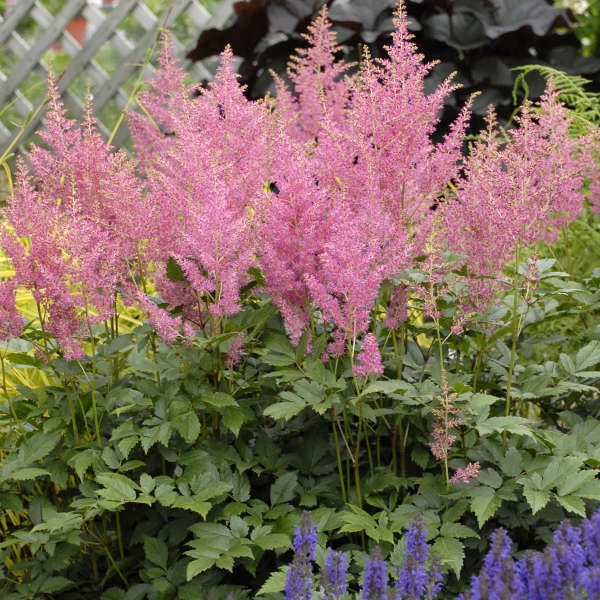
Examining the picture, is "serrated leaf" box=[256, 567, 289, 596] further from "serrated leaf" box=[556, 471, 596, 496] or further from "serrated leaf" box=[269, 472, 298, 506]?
"serrated leaf" box=[556, 471, 596, 496]

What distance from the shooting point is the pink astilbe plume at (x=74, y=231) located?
234 centimetres

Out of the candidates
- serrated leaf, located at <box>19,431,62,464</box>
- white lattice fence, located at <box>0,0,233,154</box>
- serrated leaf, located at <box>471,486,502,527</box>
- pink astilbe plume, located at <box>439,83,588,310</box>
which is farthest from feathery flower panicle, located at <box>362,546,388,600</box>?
white lattice fence, located at <box>0,0,233,154</box>

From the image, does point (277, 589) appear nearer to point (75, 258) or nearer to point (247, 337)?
point (247, 337)

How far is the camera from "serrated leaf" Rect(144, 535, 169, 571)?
2.31 meters

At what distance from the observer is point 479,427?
83.4 inches

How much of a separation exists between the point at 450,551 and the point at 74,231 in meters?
1.13

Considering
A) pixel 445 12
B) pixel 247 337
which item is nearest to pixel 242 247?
pixel 247 337

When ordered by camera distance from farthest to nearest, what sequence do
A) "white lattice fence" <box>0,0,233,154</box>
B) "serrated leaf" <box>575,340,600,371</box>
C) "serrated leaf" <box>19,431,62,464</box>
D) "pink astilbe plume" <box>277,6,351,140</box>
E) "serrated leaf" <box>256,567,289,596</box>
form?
"white lattice fence" <box>0,0,233,154</box>
"pink astilbe plume" <box>277,6,351,140</box>
"serrated leaf" <box>575,340,600,371</box>
"serrated leaf" <box>19,431,62,464</box>
"serrated leaf" <box>256,567,289,596</box>

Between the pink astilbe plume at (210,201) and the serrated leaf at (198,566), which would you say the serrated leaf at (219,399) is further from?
the serrated leaf at (198,566)

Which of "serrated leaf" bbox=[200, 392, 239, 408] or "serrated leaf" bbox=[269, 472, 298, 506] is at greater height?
"serrated leaf" bbox=[200, 392, 239, 408]

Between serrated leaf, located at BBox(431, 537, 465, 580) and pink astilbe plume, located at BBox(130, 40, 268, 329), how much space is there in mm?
707

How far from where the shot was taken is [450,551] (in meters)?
2.05

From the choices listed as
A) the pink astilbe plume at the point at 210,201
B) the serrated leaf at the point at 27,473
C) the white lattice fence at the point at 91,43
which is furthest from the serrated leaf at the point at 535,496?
the white lattice fence at the point at 91,43

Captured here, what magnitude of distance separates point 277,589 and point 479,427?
570 mm
